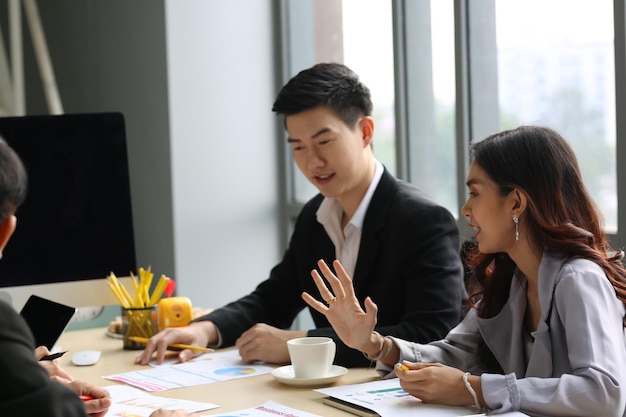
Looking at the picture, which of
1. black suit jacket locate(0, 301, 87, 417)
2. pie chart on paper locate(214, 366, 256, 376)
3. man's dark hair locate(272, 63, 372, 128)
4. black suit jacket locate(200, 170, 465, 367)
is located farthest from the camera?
man's dark hair locate(272, 63, 372, 128)

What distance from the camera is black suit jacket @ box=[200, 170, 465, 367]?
7.19ft

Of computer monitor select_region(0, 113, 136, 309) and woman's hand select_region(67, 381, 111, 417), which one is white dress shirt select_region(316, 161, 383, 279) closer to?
computer monitor select_region(0, 113, 136, 309)

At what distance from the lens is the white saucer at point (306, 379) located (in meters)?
1.93

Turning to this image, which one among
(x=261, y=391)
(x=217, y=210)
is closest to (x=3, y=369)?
(x=261, y=391)

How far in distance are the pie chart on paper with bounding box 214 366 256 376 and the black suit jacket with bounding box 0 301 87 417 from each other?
0.93 metres

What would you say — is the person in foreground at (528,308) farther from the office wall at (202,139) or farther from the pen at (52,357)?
the office wall at (202,139)

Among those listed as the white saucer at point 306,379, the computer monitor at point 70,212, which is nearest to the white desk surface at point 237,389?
the white saucer at point 306,379

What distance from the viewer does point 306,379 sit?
193cm

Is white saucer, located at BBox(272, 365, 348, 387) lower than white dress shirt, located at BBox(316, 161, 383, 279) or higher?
lower

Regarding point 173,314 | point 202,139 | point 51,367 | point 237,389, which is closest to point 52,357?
point 51,367

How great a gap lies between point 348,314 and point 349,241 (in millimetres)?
559

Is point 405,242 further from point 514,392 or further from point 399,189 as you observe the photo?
point 514,392

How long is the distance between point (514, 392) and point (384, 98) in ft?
6.80

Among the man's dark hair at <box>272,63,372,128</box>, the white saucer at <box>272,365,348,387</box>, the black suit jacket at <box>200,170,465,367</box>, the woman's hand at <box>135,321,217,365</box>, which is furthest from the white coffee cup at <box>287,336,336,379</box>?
the man's dark hair at <box>272,63,372,128</box>
